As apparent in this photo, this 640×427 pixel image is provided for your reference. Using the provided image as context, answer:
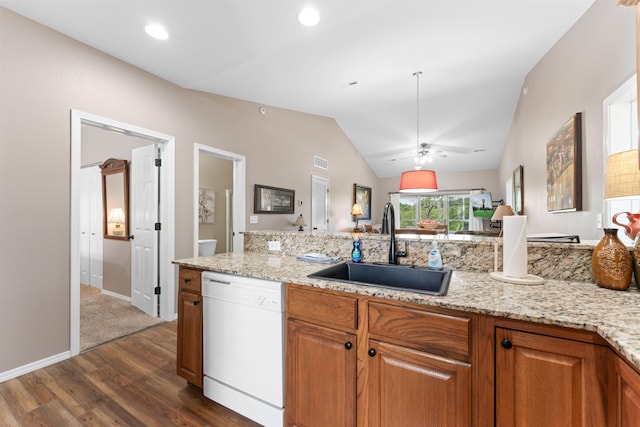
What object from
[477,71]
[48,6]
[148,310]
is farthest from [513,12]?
[148,310]

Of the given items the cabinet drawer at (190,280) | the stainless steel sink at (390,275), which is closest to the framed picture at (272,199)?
the cabinet drawer at (190,280)

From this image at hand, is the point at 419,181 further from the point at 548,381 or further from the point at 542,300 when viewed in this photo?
the point at 548,381

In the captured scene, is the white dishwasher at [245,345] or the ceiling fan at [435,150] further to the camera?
the ceiling fan at [435,150]

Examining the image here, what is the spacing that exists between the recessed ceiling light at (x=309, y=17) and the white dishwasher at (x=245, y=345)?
6.66ft

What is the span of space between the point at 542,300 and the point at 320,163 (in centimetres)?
507

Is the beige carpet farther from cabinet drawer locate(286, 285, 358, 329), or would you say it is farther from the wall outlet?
cabinet drawer locate(286, 285, 358, 329)

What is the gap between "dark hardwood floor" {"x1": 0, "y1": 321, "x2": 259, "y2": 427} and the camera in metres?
1.57

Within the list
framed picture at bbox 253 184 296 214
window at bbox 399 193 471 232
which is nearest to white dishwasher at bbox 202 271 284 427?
framed picture at bbox 253 184 296 214

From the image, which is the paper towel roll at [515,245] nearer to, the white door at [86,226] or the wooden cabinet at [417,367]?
the wooden cabinet at [417,367]

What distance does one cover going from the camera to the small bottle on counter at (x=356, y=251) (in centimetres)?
178

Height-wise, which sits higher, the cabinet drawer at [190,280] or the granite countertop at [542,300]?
the granite countertop at [542,300]

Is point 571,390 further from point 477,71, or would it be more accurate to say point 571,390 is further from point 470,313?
point 477,71

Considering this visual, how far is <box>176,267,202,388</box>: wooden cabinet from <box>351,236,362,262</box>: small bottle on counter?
3.32ft

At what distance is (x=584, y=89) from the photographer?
230cm
